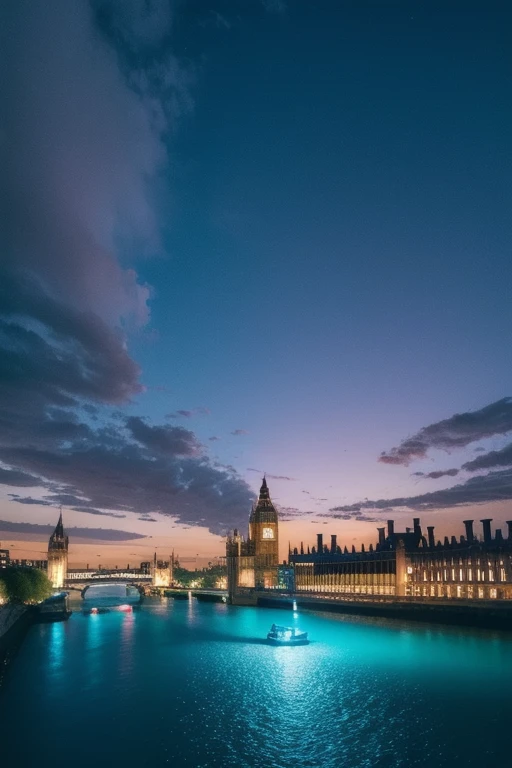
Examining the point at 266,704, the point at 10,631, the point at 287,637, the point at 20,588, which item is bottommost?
the point at 287,637

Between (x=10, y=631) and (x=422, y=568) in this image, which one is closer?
(x=10, y=631)

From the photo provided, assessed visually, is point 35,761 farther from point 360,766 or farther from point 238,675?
point 238,675

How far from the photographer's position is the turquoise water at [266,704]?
127ft

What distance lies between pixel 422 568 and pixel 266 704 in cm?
9556

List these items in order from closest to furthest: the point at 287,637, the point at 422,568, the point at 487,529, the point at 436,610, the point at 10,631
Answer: the point at 10,631 → the point at 287,637 → the point at 436,610 → the point at 487,529 → the point at 422,568

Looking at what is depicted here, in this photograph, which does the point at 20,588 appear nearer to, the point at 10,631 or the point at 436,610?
the point at 10,631

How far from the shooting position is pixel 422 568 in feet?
455

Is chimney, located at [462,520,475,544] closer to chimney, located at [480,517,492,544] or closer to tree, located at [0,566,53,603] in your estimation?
chimney, located at [480,517,492,544]

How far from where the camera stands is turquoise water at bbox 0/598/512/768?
3875 cm

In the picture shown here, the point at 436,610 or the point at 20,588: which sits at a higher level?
the point at 20,588

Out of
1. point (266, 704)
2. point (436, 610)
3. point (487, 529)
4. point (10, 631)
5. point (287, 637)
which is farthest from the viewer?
Answer: point (487, 529)

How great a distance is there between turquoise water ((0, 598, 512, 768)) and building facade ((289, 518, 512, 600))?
25.0 meters

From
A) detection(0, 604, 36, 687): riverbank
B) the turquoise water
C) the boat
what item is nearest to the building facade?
the turquoise water

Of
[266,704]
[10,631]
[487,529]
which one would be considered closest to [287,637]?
[266,704]
